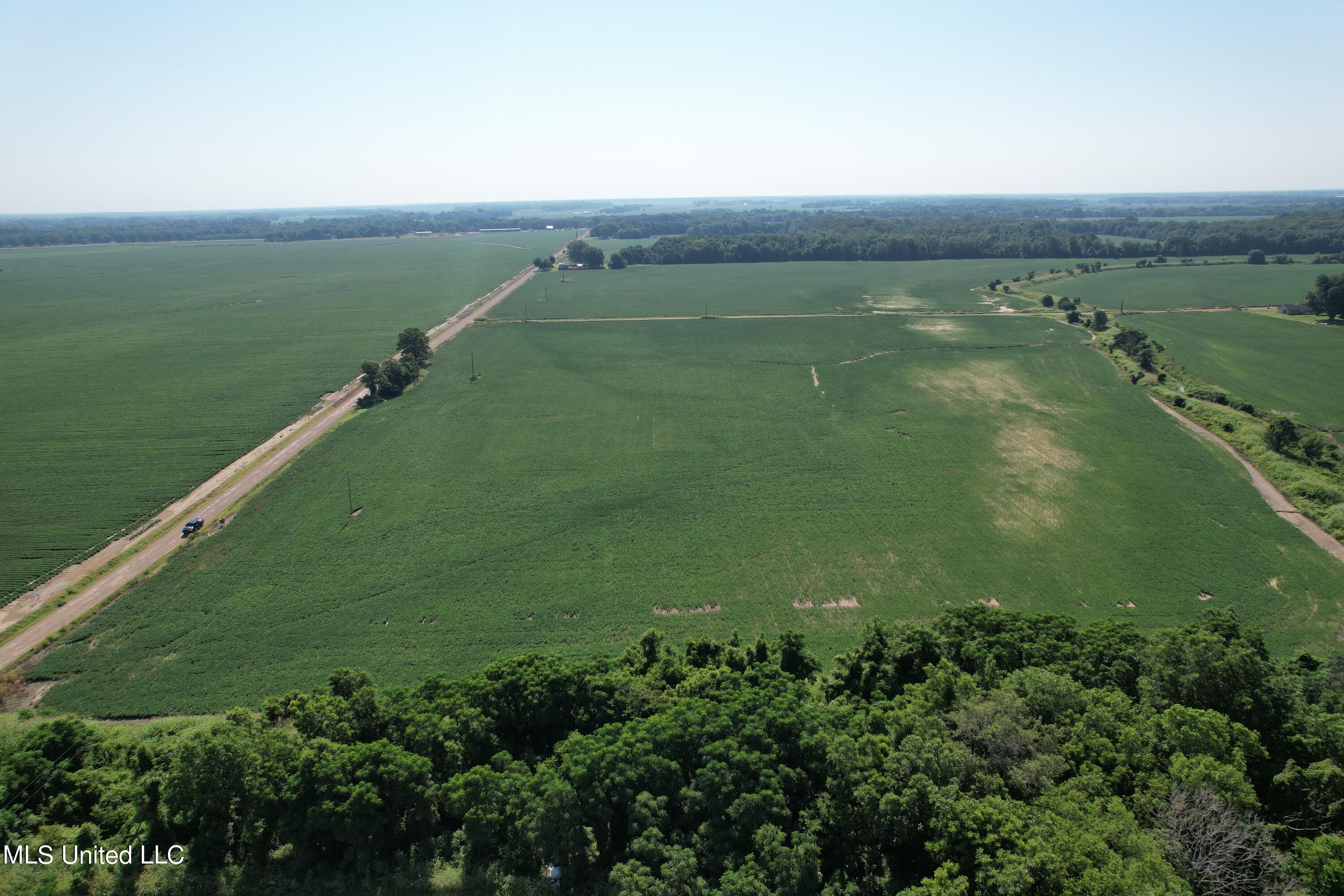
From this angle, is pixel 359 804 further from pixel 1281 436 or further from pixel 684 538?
pixel 1281 436

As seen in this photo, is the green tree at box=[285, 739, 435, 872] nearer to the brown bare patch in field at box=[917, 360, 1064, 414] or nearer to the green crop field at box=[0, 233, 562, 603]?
the green crop field at box=[0, 233, 562, 603]

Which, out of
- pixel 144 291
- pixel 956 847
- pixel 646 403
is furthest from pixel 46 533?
pixel 144 291

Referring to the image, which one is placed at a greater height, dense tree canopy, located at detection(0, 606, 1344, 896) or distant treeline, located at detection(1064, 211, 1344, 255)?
distant treeline, located at detection(1064, 211, 1344, 255)

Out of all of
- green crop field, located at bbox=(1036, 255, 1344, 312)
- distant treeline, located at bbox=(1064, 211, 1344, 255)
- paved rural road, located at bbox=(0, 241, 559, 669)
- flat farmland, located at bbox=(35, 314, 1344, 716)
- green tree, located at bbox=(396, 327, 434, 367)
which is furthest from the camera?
distant treeline, located at bbox=(1064, 211, 1344, 255)

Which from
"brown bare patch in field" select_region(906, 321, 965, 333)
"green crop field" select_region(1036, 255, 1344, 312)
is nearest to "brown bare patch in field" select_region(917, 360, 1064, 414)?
"brown bare patch in field" select_region(906, 321, 965, 333)

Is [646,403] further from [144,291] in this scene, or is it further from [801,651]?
[144,291]

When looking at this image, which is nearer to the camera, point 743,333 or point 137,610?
point 137,610

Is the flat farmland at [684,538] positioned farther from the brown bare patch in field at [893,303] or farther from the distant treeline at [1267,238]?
the distant treeline at [1267,238]
